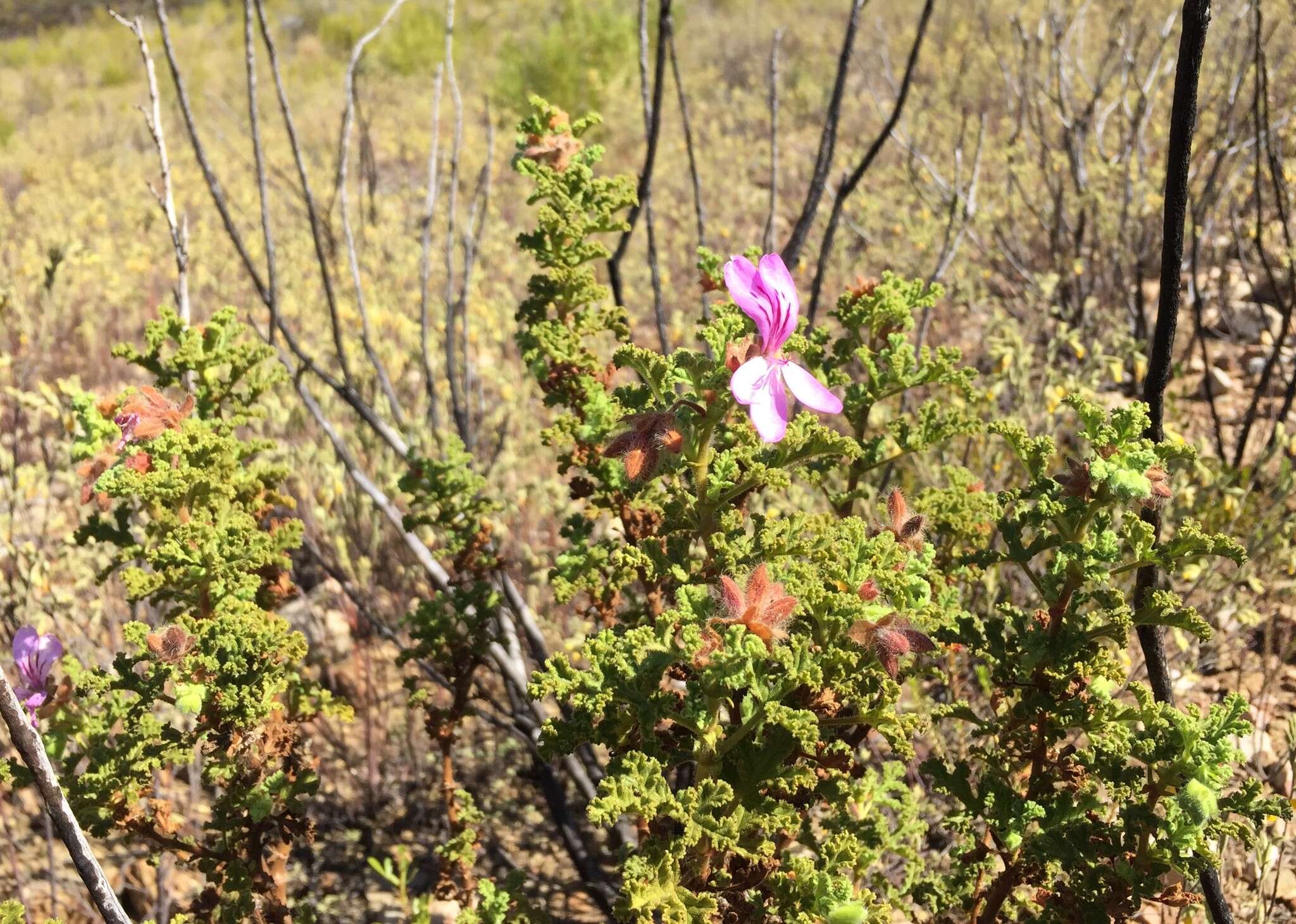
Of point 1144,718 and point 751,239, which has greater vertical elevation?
point 751,239

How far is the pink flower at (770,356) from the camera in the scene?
1.13 m

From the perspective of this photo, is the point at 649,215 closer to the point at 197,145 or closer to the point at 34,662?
the point at 197,145

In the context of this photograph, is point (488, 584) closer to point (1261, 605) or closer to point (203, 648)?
point (203, 648)

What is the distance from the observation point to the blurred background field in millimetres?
2773

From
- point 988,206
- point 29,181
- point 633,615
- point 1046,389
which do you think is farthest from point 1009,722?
point 29,181

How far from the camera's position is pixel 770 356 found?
47.1 inches

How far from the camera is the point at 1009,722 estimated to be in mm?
1388

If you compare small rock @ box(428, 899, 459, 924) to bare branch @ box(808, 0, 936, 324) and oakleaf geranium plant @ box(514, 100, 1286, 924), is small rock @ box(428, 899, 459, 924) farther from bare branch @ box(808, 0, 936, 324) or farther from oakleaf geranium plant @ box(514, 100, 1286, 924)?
bare branch @ box(808, 0, 936, 324)

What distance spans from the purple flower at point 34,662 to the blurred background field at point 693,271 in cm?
53

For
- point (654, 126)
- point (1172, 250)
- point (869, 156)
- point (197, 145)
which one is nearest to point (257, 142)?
point (197, 145)

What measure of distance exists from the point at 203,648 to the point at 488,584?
0.58 metres

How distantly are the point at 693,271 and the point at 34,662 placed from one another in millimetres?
5277

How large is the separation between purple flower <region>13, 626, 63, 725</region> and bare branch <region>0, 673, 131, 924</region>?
2.37ft

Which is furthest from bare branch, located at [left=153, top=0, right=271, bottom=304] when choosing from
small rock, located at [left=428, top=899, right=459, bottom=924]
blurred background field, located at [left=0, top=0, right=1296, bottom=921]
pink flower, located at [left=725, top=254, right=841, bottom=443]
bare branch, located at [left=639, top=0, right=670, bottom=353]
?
small rock, located at [left=428, top=899, right=459, bottom=924]
